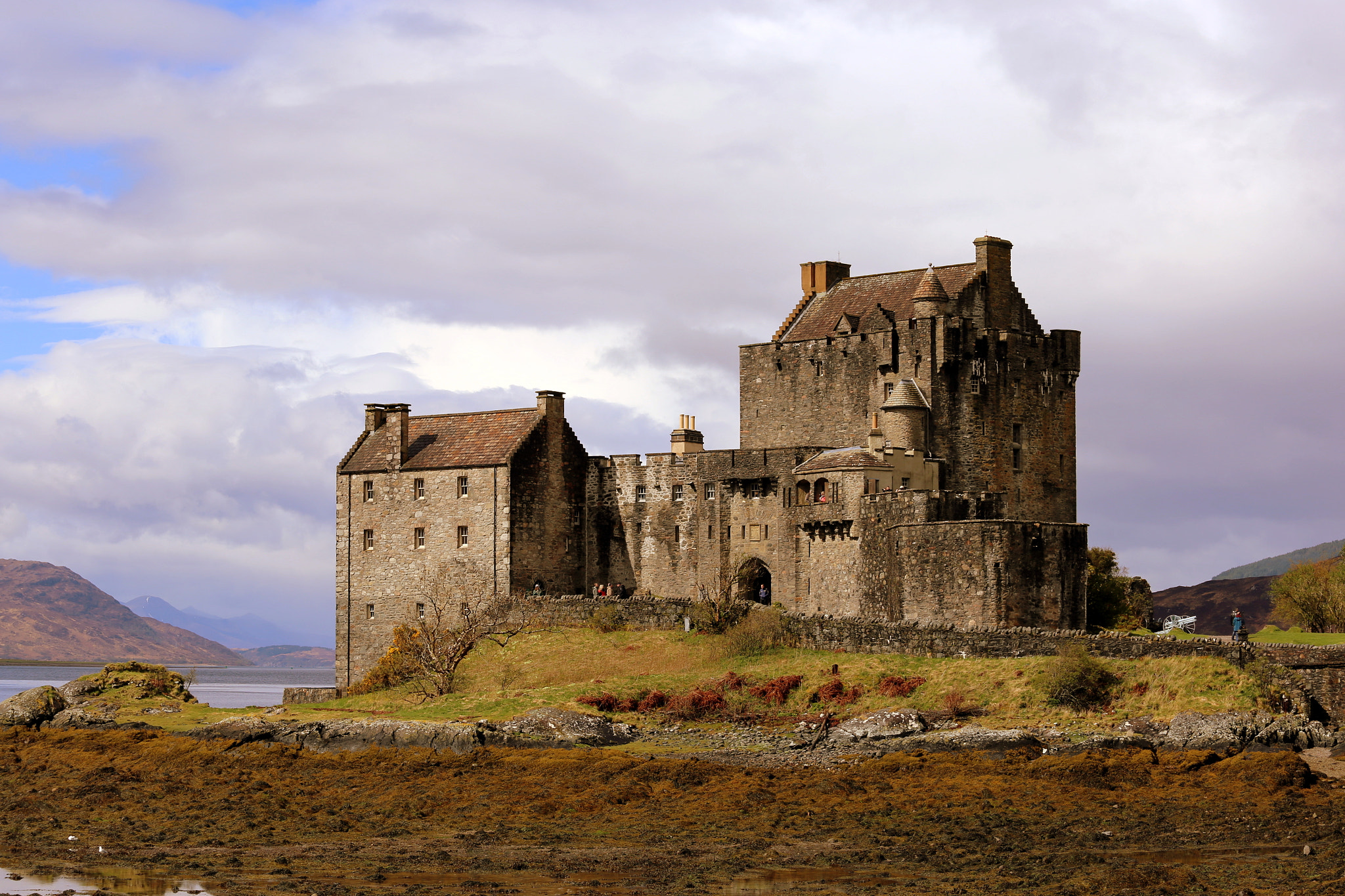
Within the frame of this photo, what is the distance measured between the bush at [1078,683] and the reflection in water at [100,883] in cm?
2455

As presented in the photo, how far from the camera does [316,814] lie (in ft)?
A: 125

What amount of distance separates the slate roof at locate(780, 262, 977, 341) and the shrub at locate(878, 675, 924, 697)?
67.5ft

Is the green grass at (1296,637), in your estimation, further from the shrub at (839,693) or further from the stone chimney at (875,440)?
the stone chimney at (875,440)

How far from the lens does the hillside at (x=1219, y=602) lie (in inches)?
4343

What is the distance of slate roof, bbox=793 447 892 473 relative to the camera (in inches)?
2346

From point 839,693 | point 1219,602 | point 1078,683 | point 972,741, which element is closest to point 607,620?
point 839,693

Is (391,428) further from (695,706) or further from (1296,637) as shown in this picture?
(1296,637)

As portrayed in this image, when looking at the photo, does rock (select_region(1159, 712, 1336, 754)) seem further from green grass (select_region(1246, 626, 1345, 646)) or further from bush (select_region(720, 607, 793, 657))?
bush (select_region(720, 607, 793, 657))

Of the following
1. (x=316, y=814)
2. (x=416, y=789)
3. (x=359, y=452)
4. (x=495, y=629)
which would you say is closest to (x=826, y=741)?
(x=416, y=789)

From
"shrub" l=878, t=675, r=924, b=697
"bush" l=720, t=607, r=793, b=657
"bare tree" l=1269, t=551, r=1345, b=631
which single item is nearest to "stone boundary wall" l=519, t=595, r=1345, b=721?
"bush" l=720, t=607, r=793, b=657

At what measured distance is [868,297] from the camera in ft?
228

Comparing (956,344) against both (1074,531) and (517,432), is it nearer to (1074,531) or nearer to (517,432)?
(1074,531)

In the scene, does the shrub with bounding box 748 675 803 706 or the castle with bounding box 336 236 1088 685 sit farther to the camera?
the castle with bounding box 336 236 1088 685

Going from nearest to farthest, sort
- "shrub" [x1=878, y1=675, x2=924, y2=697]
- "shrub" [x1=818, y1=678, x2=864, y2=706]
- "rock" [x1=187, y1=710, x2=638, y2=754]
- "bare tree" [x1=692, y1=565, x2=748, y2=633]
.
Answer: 1. "rock" [x1=187, y1=710, x2=638, y2=754]
2. "shrub" [x1=878, y1=675, x2=924, y2=697]
3. "shrub" [x1=818, y1=678, x2=864, y2=706]
4. "bare tree" [x1=692, y1=565, x2=748, y2=633]
